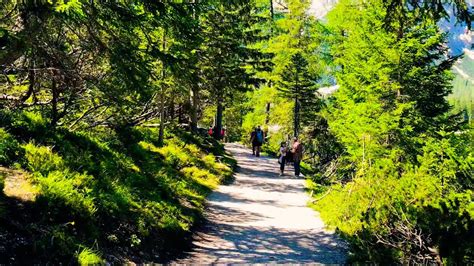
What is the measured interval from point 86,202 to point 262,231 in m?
4.52

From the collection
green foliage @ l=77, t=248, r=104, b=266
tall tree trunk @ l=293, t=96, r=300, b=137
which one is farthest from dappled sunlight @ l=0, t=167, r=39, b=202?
tall tree trunk @ l=293, t=96, r=300, b=137

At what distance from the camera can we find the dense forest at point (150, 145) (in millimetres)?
6191

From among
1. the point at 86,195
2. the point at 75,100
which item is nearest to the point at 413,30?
the point at 75,100

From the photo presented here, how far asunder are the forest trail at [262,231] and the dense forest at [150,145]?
42 centimetres

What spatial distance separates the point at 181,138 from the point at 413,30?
10876mm

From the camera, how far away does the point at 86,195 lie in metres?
7.28

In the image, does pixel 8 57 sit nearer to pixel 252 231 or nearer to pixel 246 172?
pixel 252 231

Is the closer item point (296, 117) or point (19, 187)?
point (19, 187)

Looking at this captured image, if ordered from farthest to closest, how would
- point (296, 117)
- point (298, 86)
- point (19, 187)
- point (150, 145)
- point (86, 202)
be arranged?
point (298, 86) < point (296, 117) < point (150, 145) < point (86, 202) < point (19, 187)

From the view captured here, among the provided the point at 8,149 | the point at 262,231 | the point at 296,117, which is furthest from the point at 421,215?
the point at 296,117

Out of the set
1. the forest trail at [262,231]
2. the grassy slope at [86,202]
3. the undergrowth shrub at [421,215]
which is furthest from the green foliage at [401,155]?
the grassy slope at [86,202]

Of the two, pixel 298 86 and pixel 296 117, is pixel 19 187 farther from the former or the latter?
pixel 298 86

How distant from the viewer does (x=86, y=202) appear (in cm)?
692

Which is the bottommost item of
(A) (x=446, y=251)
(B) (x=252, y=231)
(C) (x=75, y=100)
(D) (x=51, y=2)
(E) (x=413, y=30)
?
(B) (x=252, y=231)
